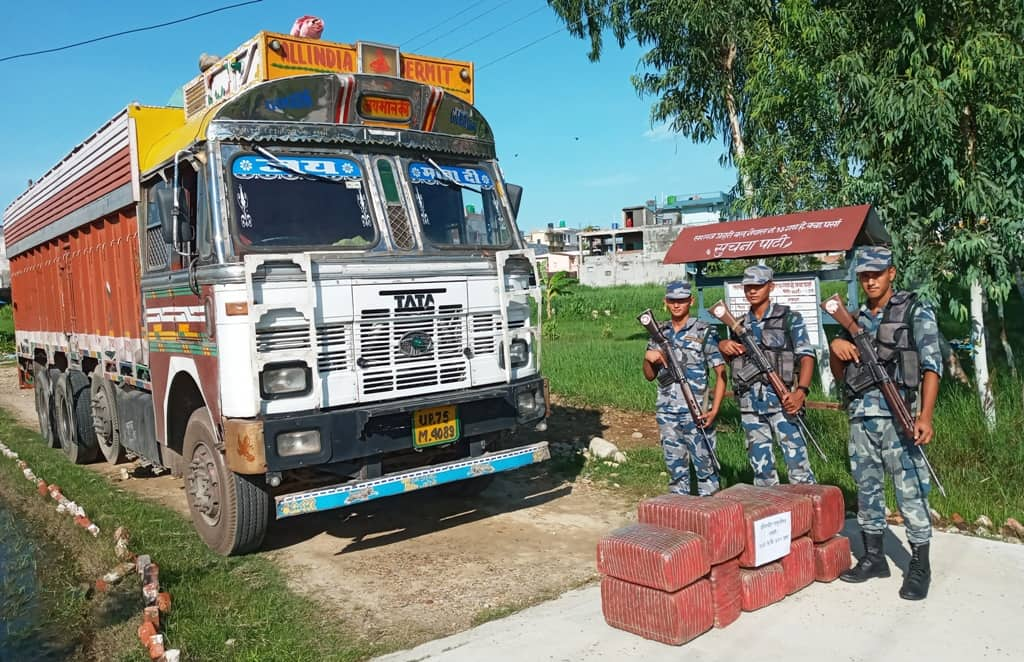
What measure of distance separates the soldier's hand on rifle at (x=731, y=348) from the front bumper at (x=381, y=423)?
1.53 metres

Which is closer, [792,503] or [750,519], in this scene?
[750,519]

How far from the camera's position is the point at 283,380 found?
16.9 ft

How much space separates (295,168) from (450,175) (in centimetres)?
124

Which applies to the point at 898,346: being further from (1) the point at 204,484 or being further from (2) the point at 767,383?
(1) the point at 204,484

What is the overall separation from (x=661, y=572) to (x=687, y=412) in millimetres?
1887

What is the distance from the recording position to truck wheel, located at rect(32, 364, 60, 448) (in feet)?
33.0

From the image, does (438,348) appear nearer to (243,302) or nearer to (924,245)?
(243,302)

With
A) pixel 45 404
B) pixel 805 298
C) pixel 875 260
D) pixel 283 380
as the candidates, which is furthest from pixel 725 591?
pixel 45 404

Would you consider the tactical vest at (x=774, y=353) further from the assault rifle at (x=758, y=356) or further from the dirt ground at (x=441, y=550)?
the dirt ground at (x=441, y=550)

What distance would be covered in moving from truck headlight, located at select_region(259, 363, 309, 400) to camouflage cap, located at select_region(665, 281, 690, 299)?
2.41 meters

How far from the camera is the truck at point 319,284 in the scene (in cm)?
515

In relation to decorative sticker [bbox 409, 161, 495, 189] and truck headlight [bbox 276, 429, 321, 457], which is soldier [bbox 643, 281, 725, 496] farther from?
truck headlight [bbox 276, 429, 321, 457]

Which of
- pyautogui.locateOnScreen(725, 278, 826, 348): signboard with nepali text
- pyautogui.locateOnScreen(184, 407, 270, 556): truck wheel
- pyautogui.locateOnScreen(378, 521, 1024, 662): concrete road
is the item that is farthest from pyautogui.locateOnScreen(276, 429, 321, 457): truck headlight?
pyautogui.locateOnScreen(725, 278, 826, 348): signboard with nepali text

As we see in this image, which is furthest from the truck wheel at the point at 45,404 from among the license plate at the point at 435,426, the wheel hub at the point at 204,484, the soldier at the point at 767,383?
the soldier at the point at 767,383
